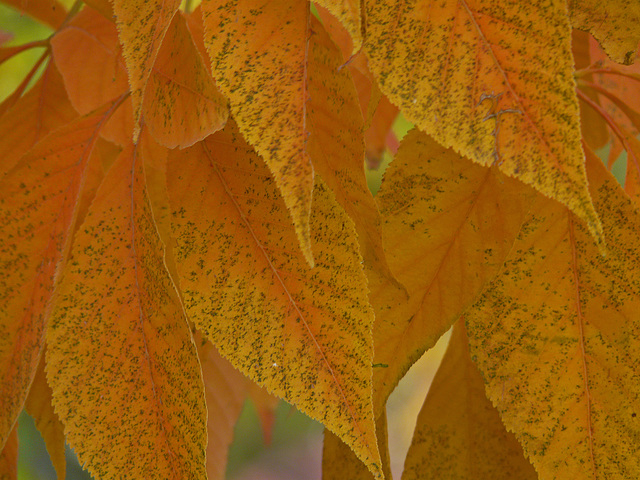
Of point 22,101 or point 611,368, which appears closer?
point 611,368

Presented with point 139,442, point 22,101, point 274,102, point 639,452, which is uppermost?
point 22,101

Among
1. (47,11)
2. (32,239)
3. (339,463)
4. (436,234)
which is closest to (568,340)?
(436,234)

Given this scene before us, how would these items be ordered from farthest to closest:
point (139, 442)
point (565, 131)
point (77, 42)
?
point (77, 42) < point (139, 442) < point (565, 131)

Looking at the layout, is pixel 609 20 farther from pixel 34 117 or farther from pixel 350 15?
pixel 34 117

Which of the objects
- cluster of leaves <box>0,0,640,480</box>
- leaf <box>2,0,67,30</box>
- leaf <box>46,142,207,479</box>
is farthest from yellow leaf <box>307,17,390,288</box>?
leaf <box>2,0,67,30</box>

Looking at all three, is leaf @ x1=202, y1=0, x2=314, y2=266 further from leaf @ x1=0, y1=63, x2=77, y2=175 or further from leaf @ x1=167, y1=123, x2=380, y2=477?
leaf @ x1=0, y1=63, x2=77, y2=175

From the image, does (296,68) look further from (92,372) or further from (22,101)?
(22,101)

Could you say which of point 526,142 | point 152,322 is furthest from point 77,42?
point 526,142
